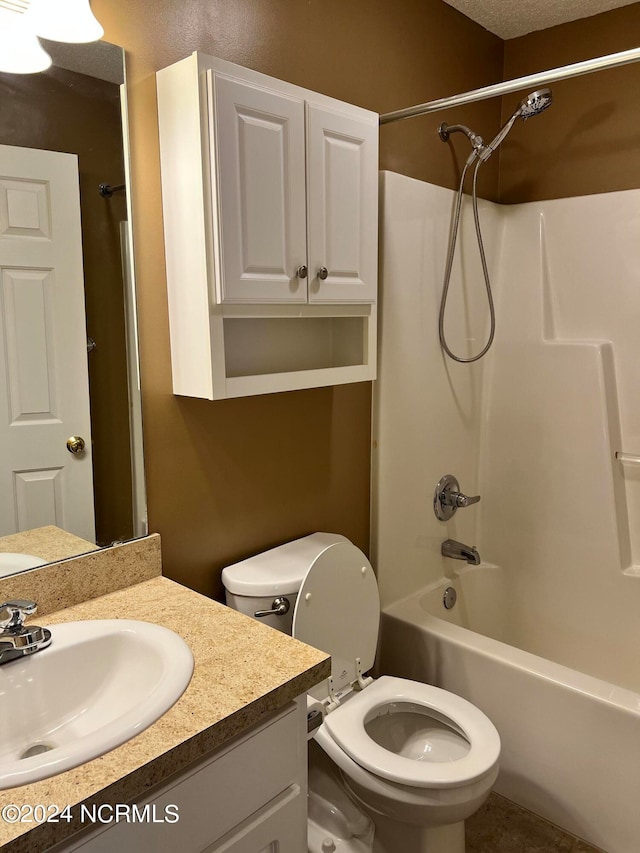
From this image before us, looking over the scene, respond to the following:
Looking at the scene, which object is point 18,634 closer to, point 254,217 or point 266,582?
point 266,582

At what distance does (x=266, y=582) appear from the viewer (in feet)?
5.37

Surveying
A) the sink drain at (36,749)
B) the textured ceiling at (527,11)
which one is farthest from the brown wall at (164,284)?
the sink drain at (36,749)

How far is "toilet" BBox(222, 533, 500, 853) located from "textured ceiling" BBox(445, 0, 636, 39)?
1.85 m

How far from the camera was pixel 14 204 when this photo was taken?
4.09 ft

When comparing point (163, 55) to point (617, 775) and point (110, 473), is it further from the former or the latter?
point (617, 775)

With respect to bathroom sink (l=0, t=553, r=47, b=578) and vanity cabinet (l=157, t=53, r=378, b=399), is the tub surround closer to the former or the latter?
bathroom sink (l=0, t=553, r=47, b=578)

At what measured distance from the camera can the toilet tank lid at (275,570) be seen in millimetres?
1630

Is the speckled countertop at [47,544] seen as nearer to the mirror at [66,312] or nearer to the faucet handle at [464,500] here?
the mirror at [66,312]

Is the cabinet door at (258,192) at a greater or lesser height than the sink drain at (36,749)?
greater

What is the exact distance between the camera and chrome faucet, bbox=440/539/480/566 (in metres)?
2.41

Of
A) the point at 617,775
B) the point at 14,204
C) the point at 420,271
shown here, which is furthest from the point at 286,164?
the point at 617,775

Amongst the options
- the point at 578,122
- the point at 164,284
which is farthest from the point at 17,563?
the point at 578,122

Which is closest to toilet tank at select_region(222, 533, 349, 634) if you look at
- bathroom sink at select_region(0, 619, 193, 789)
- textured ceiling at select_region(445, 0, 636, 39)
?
bathroom sink at select_region(0, 619, 193, 789)

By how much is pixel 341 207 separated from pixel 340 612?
105 centimetres
